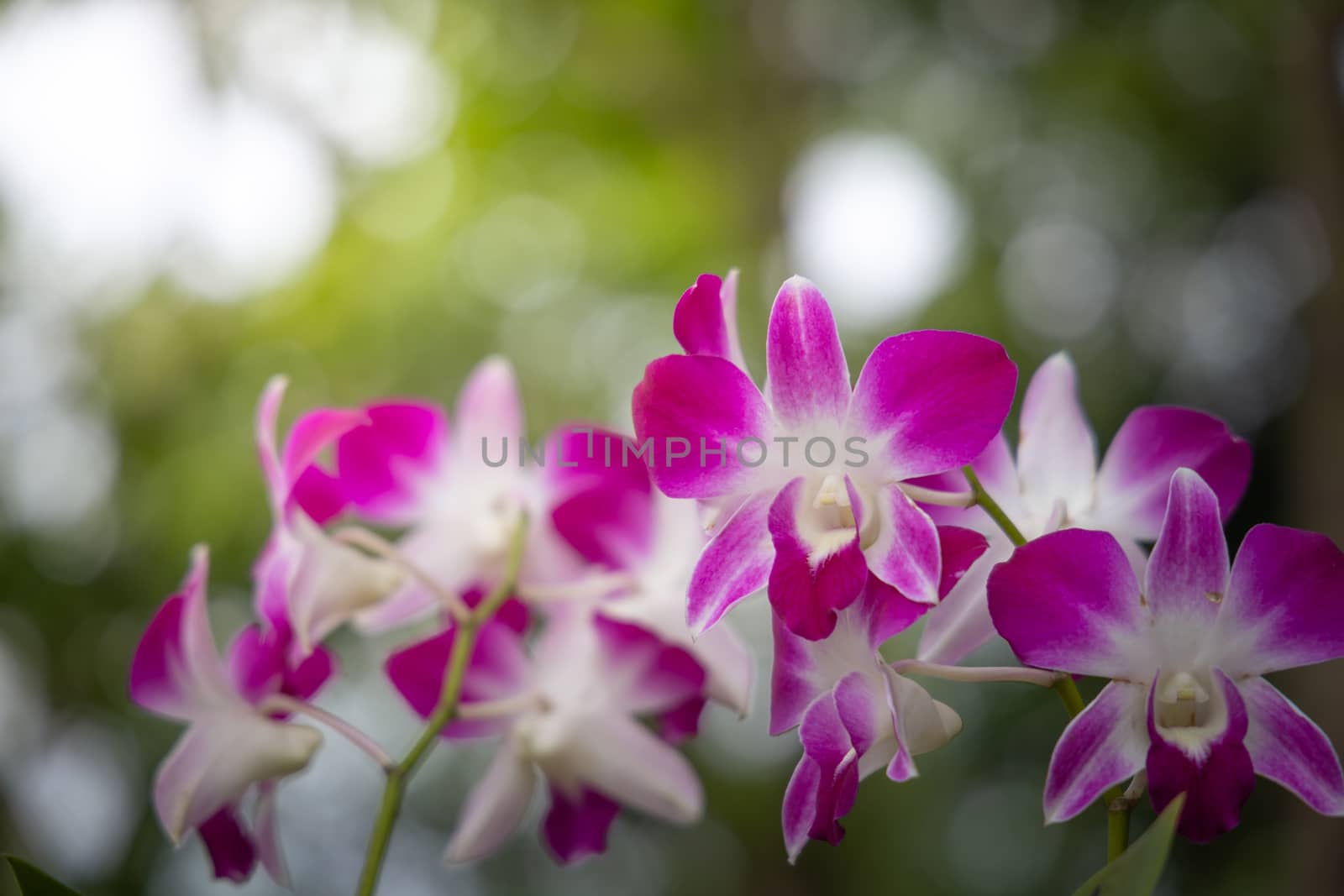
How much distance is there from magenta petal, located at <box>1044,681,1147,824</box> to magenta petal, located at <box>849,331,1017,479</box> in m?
0.10

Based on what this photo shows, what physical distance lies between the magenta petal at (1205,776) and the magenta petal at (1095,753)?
16 millimetres

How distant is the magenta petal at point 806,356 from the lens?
0.40 m

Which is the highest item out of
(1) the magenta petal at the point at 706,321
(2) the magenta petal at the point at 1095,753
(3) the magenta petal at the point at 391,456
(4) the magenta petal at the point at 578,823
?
(1) the magenta petal at the point at 706,321

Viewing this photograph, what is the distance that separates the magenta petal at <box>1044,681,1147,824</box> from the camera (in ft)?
1.22

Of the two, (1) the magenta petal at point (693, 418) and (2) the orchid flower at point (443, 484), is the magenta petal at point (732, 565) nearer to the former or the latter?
(1) the magenta petal at point (693, 418)

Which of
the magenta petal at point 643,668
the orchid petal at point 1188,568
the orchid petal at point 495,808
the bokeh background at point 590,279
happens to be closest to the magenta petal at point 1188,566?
the orchid petal at point 1188,568

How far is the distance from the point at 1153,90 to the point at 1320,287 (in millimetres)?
1158

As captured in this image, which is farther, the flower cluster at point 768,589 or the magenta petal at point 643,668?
the magenta petal at point 643,668

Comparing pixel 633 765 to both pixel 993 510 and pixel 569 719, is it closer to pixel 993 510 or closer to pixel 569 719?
pixel 569 719

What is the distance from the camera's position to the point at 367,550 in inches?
23.2

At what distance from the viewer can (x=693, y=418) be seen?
397mm

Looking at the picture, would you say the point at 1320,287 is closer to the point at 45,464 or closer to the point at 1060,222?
the point at 1060,222

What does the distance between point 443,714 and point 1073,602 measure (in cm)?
30

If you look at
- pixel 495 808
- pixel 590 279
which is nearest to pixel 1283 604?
pixel 495 808
